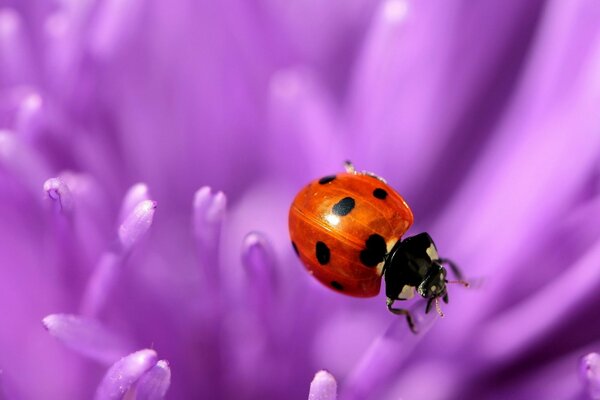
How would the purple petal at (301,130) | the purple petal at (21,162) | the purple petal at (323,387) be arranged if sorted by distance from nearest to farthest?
the purple petal at (323,387), the purple petal at (21,162), the purple petal at (301,130)

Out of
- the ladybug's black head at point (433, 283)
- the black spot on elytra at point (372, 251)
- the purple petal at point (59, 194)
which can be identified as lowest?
the ladybug's black head at point (433, 283)

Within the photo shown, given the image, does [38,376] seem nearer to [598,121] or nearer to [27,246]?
[27,246]

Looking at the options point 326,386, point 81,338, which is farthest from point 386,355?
point 81,338

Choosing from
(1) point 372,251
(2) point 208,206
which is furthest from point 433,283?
(2) point 208,206

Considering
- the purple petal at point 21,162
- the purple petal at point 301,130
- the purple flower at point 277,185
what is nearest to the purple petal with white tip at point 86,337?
the purple flower at point 277,185

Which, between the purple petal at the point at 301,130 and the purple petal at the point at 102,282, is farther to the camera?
the purple petal at the point at 301,130

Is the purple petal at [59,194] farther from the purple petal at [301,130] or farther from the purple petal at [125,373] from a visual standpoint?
the purple petal at [301,130]

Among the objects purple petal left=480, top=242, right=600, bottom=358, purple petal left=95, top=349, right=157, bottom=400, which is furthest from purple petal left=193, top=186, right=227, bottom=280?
purple petal left=480, top=242, right=600, bottom=358
